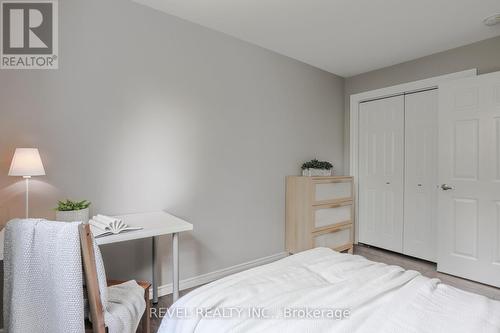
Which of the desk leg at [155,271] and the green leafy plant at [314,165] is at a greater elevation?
the green leafy plant at [314,165]

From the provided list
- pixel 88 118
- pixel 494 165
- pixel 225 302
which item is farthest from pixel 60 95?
pixel 494 165

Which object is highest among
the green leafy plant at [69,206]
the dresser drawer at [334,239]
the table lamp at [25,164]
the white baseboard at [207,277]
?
the table lamp at [25,164]

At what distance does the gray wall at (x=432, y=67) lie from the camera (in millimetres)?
2791

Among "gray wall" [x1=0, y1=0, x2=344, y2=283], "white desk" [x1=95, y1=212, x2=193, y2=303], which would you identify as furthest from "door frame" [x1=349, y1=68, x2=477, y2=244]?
"white desk" [x1=95, y1=212, x2=193, y2=303]

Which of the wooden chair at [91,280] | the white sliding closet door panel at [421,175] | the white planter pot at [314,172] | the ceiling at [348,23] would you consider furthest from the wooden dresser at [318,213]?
the wooden chair at [91,280]

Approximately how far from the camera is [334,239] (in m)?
3.45

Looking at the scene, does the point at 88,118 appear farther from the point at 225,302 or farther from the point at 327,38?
the point at 327,38

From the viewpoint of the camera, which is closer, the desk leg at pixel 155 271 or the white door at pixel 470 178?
the desk leg at pixel 155 271

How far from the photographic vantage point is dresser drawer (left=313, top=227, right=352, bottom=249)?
3225 millimetres

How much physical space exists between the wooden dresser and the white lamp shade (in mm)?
2416

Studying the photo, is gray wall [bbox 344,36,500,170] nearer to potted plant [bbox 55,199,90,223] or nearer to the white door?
the white door

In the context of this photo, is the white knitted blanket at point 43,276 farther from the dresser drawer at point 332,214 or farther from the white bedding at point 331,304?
the dresser drawer at point 332,214

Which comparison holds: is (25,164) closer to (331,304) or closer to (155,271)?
(155,271)

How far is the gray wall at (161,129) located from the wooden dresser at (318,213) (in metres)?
0.15
